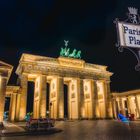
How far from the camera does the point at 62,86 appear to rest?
170ft

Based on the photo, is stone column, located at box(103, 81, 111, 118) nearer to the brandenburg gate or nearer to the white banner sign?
the brandenburg gate

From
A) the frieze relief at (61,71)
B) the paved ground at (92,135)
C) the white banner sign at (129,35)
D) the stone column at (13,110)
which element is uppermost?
the frieze relief at (61,71)

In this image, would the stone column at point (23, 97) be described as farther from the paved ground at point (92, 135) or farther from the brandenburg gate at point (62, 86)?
the paved ground at point (92, 135)

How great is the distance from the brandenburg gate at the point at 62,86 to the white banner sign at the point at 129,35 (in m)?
42.3

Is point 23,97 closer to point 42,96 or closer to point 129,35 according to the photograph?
point 42,96

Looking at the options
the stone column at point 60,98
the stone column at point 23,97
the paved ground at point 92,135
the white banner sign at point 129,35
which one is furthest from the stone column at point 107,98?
the white banner sign at point 129,35

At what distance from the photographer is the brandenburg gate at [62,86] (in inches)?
1880

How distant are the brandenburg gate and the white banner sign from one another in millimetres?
42276

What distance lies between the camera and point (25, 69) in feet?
156

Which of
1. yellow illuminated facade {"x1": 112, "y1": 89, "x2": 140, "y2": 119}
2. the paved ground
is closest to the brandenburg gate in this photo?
yellow illuminated facade {"x1": 112, "y1": 89, "x2": 140, "y2": 119}

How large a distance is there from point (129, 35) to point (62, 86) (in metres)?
46.3

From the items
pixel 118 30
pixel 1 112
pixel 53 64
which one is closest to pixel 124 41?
pixel 118 30

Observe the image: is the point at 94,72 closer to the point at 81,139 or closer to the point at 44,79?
the point at 44,79

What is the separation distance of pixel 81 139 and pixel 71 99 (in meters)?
43.8
